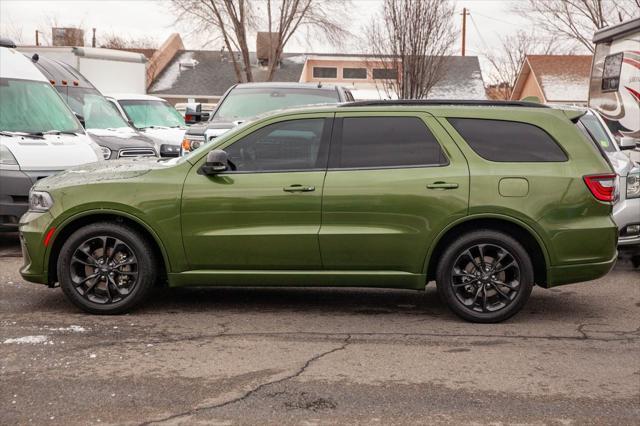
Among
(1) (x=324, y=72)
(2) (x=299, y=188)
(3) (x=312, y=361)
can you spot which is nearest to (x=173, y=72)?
(1) (x=324, y=72)

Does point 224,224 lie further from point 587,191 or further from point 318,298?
point 587,191

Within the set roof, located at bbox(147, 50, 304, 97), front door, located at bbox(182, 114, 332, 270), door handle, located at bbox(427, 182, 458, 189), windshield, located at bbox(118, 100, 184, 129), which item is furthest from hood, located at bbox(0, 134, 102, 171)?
roof, located at bbox(147, 50, 304, 97)

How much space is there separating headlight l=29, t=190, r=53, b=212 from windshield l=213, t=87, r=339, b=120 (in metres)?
5.56

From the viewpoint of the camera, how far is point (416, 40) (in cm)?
2897

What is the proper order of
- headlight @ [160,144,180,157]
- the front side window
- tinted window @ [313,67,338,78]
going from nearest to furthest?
the front side window, headlight @ [160,144,180,157], tinted window @ [313,67,338,78]

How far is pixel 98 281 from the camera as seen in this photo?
702cm

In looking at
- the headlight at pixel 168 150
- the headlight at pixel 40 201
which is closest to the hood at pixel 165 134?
the headlight at pixel 168 150

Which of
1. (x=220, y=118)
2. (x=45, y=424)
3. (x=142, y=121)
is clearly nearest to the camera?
(x=45, y=424)

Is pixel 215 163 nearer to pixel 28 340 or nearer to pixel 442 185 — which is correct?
pixel 442 185

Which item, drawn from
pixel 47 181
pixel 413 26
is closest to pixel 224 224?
pixel 47 181

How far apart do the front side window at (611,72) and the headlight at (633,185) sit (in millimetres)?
4201

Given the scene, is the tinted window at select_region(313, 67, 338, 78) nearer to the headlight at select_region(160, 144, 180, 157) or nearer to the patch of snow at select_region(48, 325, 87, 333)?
the headlight at select_region(160, 144, 180, 157)

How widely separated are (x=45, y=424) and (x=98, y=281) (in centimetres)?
251

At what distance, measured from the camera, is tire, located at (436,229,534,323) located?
682 cm
